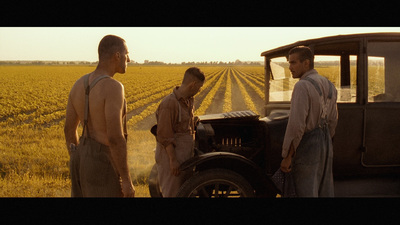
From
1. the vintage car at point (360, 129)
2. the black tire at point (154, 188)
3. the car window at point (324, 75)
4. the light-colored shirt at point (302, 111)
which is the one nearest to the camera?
the light-colored shirt at point (302, 111)

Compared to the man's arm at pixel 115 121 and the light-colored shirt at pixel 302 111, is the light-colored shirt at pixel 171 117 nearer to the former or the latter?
the man's arm at pixel 115 121

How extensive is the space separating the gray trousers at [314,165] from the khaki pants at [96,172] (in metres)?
1.60

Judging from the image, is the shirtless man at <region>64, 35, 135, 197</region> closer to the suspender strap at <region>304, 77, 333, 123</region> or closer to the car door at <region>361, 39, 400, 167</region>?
the suspender strap at <region>304, 77, 333, 123</region>

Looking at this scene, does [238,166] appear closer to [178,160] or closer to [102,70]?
[178,160]

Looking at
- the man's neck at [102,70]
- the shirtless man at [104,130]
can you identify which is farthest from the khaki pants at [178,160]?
the man's neck at [102,70]

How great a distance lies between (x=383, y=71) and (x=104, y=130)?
9.54 feet

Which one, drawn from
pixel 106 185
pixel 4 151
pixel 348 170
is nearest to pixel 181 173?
pixel 106 185

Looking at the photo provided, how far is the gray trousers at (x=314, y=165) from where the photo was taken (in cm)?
301

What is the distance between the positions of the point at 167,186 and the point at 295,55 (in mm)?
1678

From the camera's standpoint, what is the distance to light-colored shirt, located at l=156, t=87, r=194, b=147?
9.82ft

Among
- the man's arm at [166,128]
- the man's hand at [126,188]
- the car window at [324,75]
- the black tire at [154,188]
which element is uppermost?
the car window at [324,75]

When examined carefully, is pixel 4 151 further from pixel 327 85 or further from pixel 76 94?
pixel 327 85

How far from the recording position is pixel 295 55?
3.05 metres

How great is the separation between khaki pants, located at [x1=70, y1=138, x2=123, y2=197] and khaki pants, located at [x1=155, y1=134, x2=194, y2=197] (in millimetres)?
678
